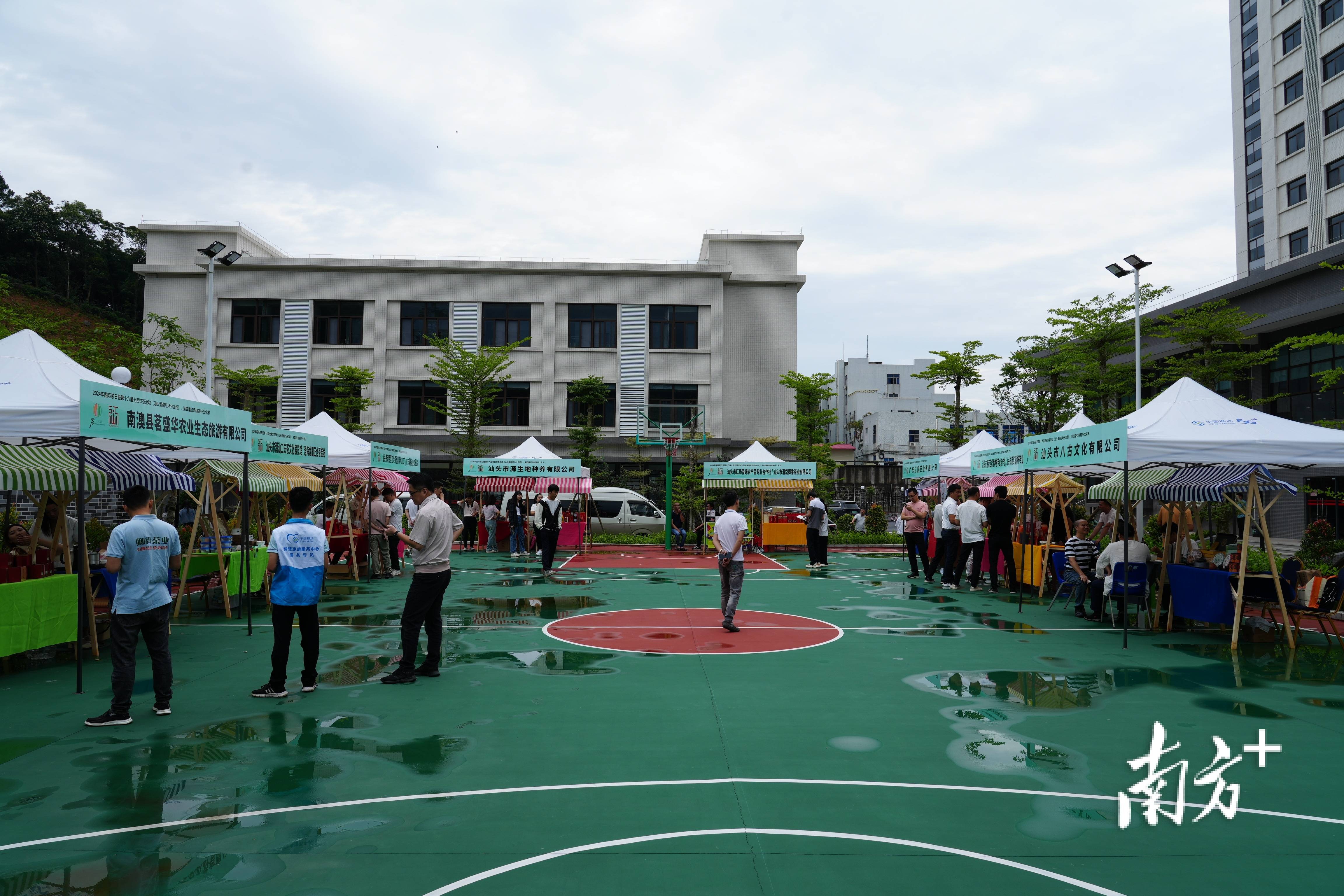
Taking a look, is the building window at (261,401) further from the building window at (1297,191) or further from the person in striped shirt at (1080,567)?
the building window at (1297,191)

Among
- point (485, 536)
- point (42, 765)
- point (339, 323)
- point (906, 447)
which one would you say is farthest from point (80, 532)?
point (906, 447)

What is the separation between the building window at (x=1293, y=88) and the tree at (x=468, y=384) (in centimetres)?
3829

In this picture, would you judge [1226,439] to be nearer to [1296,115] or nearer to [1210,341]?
[1210,341]

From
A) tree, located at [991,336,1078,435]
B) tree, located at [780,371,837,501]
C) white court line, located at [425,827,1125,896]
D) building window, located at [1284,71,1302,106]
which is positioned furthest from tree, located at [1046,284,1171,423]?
white court line, located at [425,827,1125,896]

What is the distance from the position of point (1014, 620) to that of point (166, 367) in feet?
96.4

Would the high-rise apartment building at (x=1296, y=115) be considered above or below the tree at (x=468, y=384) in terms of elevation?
above

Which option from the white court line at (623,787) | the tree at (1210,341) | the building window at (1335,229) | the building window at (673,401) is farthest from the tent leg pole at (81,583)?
the building window at (1335,229)

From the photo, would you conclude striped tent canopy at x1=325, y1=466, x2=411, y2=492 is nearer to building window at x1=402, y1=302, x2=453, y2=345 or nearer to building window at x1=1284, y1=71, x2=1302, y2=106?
building window at x1=402, y1=302, x2=453, y2=345

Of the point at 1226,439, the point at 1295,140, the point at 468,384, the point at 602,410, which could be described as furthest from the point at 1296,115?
the point at 1226,439

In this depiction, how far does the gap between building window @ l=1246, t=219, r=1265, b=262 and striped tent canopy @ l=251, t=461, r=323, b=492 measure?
166 ft

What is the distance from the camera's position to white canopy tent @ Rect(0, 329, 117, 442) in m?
7.87

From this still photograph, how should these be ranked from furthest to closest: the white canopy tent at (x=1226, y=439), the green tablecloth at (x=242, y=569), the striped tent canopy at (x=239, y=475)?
the striped tent canopy at (x=239, y=475)
the green tablecloth at (x=242, y=569)
the white canopy tent at (x=1226, y=439)

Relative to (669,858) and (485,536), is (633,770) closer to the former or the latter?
(669,858)

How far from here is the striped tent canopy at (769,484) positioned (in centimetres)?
2417
